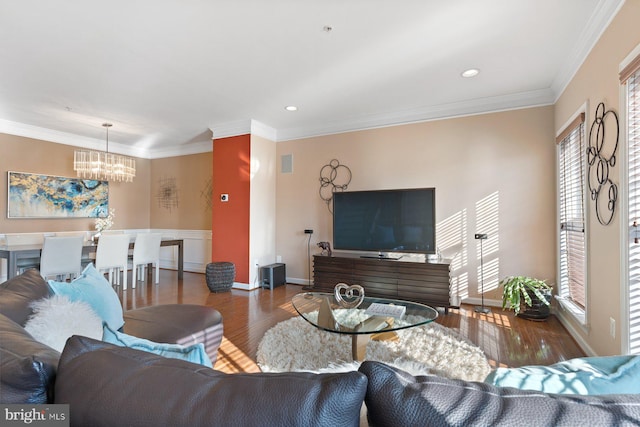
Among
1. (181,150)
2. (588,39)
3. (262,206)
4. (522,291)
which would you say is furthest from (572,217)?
(181,150)

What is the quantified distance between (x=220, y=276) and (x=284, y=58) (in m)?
3.10

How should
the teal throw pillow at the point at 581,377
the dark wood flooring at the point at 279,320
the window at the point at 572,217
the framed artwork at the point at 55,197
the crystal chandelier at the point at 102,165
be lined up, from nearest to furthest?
the teal throw pillow at the point at 581,377 → the dark wood flooring at the point at 279,320 → the window at the point at 572,217 → the crystal chandelier at the point at 102,165 → the framed artwork at the point at 55,197

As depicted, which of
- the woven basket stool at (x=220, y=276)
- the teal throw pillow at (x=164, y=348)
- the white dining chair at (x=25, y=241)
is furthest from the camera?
the woven basket stool at (x=220, y=276)

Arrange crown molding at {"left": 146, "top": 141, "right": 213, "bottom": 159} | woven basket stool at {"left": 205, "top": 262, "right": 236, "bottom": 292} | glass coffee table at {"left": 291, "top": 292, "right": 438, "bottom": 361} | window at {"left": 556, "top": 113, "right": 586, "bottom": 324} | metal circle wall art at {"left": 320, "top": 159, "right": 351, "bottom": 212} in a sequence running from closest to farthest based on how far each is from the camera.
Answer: glass coffee table at {"left": 291, "top": 292, "right": 438, "bottom": 361} < window at {"left": 556, "top": 113, "right": 586, "bottom": 324} < woven basket stool at {"left": 205, "top": 262, "right": 236, "bottom": 292} < metal circle wall art at {"left": 320, "top": 159, "right": 351, "bottom": 212} < crown molding at {"left": 146, "top": 141, "right": 213, "bottom": 159}

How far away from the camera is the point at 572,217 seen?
3.13 m

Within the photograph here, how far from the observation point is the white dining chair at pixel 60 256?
3.88 meters

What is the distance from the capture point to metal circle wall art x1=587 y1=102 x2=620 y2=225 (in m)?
2.14

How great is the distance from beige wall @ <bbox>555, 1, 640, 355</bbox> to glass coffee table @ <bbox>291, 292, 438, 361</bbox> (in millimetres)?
1178

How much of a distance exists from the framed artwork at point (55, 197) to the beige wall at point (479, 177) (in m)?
4.48

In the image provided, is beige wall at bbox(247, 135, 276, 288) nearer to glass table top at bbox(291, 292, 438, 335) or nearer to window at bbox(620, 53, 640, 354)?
glass table top at bbox(291, 292, 438, 335)

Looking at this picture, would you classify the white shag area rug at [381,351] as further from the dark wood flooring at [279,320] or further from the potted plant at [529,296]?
the potted plant at [529,296]

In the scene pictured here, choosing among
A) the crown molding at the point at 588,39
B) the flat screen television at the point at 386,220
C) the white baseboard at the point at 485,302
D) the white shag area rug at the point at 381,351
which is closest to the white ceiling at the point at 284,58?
the crown molding at the point at 588,39

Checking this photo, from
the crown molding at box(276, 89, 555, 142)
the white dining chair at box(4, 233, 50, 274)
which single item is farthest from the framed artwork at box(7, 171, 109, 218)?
the crown molding at box(276, 89, 555, 142)

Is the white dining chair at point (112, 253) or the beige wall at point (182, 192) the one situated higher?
the beige wall at point (182, 192)
